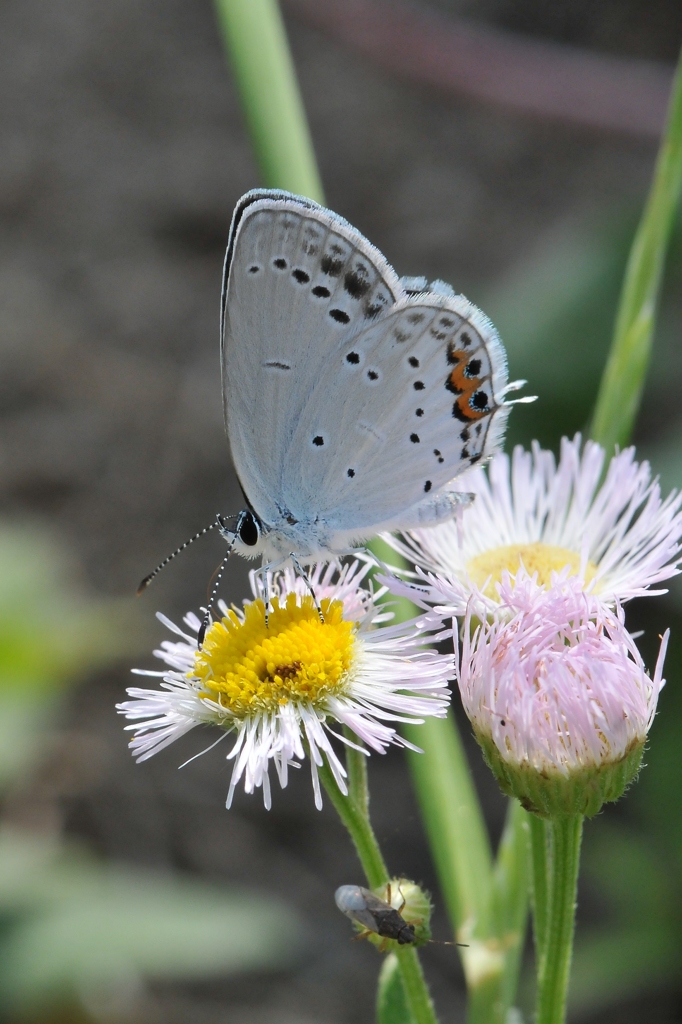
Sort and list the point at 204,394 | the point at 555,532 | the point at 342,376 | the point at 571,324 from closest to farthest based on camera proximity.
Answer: the point at 342,376, the point at 555,532, the point at 571,324, the point at 204,394

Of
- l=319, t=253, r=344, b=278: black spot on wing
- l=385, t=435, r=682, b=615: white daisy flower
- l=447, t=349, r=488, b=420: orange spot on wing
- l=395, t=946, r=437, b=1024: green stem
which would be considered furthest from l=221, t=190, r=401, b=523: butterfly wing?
l=395, t=946, r=437, b=1024: green stem

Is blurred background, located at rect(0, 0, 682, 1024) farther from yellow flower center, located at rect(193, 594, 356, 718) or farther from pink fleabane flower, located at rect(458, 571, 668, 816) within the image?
pink fleabane flower, located at rect(458, 571, 668, 816)

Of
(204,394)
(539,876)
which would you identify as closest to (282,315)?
Result: (539,876)

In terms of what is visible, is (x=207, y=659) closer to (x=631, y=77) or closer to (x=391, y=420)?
(x=391, y=420)

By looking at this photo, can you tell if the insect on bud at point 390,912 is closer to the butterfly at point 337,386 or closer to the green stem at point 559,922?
the green stem at point 559,922

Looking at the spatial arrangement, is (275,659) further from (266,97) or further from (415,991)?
(266,97)

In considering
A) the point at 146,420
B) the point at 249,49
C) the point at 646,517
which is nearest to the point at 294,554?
the point at 646,517

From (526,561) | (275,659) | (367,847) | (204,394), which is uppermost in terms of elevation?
(204,394)
